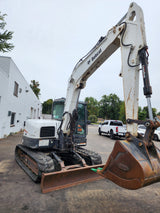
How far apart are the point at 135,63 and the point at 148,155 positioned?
176 cm

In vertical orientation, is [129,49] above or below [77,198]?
above

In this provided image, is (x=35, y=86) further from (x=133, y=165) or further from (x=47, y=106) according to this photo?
(x=133, y=165)

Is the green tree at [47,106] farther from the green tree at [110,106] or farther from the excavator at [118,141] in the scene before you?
the excavator at [118,141]

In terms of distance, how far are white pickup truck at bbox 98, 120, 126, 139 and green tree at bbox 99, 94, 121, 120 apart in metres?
43.1

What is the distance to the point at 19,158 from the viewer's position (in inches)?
226

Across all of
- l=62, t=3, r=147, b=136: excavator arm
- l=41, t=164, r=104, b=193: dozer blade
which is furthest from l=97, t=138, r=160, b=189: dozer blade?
l=41, t=164, r=104, b=193: dozer blade

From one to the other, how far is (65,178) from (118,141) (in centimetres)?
220

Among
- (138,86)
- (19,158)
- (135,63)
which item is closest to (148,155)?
(138,86)

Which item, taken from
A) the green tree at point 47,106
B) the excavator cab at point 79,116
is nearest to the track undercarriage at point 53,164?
the excavator cab at point 79,116

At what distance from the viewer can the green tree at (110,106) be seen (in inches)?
2287

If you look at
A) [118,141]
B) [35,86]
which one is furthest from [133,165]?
[35,86]

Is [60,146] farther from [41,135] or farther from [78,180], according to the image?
[78,180]

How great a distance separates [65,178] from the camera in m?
3.80

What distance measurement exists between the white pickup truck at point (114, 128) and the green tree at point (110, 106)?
43126mm
